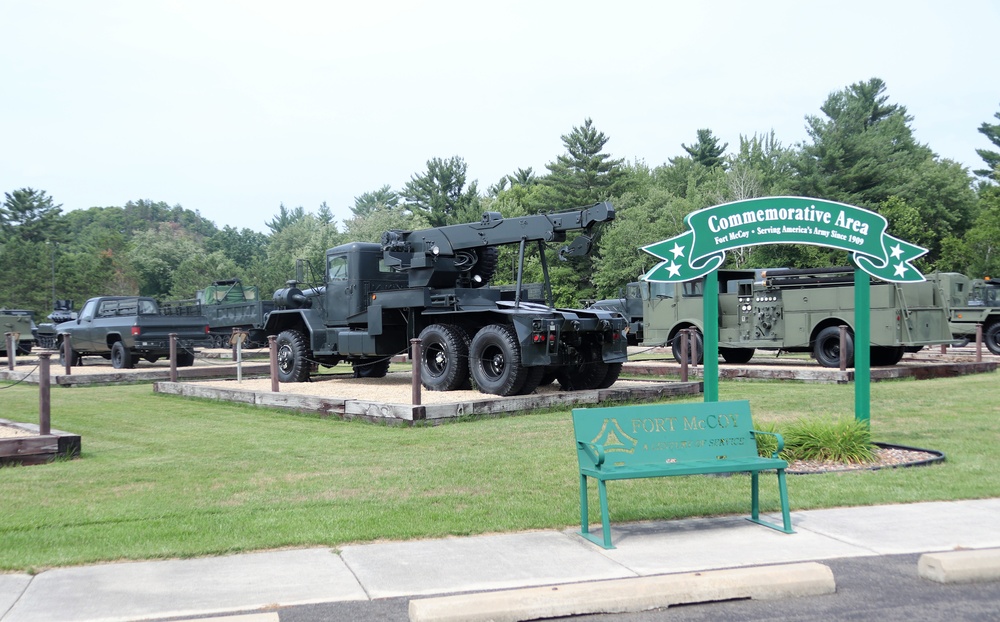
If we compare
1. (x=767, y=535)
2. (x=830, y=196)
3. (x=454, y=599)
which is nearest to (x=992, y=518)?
(x=767, y=535)

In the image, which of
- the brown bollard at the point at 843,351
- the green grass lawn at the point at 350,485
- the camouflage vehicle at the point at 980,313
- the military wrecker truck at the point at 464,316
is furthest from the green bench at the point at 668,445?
the camouflage vehicle at the point at 980,313

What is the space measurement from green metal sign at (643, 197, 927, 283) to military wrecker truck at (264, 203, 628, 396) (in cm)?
486

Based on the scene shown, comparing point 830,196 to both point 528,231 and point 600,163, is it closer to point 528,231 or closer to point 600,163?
point 600,163

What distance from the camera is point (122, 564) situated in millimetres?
5816

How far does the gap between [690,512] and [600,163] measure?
1942 inches

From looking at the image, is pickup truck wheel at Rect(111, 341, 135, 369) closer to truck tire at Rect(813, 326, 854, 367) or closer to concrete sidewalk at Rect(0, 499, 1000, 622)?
truck tire at Rect(813, 326, 854, 367)

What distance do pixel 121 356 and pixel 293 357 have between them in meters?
7.21

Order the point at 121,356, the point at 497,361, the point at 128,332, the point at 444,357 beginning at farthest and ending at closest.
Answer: the point at 121,356
the point at 128,332
the point at 444,357
the point at 497,361

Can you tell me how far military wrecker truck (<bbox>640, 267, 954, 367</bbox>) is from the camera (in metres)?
18.9

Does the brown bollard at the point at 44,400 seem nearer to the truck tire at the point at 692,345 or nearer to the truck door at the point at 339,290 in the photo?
the truck door at the point at 339,290

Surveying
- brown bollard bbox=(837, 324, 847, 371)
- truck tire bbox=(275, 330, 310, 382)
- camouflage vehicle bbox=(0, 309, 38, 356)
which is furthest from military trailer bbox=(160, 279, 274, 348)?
brown bollard bbox=(837, 324, 847, 371)

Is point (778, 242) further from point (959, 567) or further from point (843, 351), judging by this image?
point (843, 351)

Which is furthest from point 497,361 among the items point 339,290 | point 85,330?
point 85,330

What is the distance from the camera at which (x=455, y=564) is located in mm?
5750
